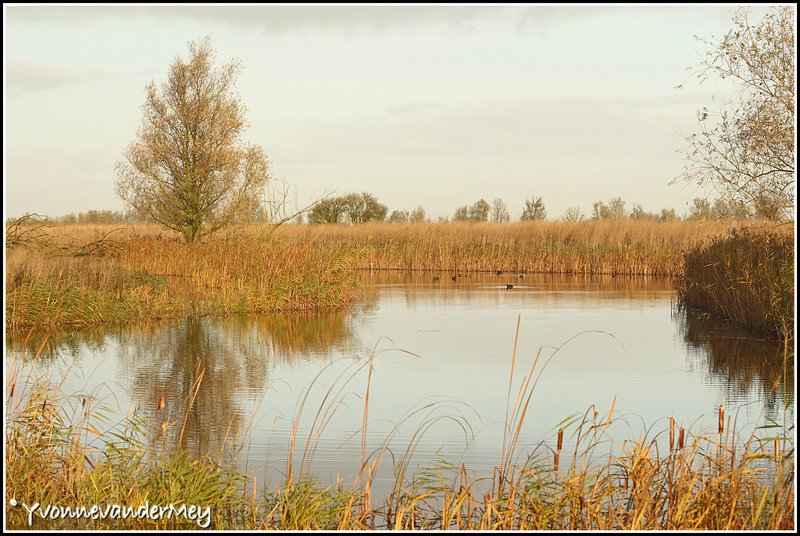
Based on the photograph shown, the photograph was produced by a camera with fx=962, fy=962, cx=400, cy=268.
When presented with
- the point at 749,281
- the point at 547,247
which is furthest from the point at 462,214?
the point at 749,281

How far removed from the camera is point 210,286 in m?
19.4

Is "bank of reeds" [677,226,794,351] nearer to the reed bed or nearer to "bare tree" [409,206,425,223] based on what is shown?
the reed bed

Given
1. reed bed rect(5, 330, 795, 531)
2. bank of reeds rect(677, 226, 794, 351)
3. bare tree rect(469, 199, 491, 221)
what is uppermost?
bare tree rect(469, 199, 491, 221)

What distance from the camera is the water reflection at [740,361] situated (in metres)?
10.3

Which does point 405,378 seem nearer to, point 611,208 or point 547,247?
point 547,247

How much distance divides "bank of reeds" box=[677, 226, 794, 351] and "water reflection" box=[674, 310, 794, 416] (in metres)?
0.29

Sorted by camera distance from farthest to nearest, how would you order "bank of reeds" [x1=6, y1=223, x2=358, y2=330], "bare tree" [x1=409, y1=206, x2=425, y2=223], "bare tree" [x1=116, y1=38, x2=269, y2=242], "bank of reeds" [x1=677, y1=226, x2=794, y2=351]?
1. "bare tree" [x1=409, y1=206, x2=425, y2=223]
2. "bare tree" [x1=116, y1=38, x2=269, y2=242]
3. "bank of reeds" [x1=6, y1=223, x2=358, y2=330]
4. "bank of reeds" [x1=677, y1=226, x2=794, y2=351]

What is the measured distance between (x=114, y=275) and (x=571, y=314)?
28.1 feet

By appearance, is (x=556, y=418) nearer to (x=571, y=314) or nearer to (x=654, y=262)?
(x=571, y=314)

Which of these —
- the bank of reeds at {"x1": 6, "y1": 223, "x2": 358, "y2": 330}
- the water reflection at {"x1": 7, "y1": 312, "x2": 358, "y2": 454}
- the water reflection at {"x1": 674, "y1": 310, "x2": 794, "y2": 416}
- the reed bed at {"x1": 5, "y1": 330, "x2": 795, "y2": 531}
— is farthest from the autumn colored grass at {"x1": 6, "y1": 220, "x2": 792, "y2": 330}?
the reed bed at {"x1": 5, "y1": 330, "x2": 795, "y2": 531}

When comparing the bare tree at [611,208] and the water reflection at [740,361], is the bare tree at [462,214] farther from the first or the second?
the water reflection at [740,361]

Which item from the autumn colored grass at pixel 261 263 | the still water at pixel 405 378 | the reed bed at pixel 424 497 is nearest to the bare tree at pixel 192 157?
the autumn colored grass at pixel 261 263

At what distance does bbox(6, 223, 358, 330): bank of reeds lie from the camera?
49.2 ft

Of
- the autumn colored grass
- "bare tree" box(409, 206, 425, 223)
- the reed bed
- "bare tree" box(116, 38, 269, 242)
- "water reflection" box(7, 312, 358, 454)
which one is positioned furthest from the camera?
"bare tree" box(409, 206, 425, 223)
